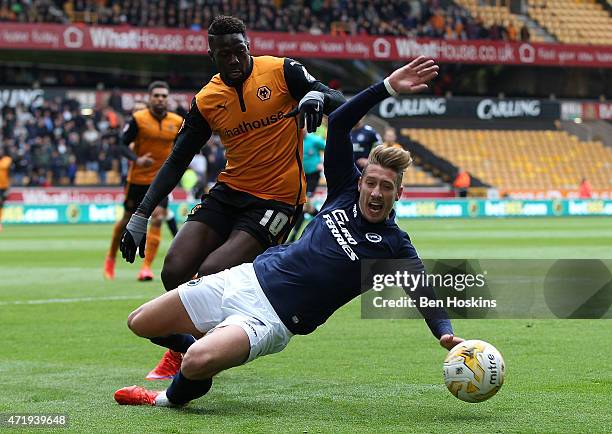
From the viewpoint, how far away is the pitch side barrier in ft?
107

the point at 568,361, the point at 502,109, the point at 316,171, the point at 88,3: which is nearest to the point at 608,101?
the point at 502,109

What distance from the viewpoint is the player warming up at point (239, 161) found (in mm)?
6930

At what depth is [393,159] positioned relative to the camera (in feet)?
18.6

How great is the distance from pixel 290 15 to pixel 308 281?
125 feet

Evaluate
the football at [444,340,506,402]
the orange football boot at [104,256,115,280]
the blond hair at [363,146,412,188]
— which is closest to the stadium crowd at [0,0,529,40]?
the orange football boot at [104,256,115,280]

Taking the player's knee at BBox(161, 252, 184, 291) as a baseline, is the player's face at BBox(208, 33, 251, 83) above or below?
above

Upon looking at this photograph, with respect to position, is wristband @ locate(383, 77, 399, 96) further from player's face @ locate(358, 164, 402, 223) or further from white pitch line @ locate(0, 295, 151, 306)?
white pitch line @ locate(0, 295, 151, 306)

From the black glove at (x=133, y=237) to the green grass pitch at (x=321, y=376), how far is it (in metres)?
0.80

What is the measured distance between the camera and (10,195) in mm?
33156

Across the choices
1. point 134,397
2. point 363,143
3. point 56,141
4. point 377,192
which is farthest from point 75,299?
point 56,141

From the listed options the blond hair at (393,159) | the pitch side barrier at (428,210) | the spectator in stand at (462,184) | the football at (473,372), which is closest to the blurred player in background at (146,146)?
the blond hair at (393,159)

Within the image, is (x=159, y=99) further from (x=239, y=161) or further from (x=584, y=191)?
(x=584, y=191)

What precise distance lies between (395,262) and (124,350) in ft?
10.6

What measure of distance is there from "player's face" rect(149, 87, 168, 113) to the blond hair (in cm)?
775
